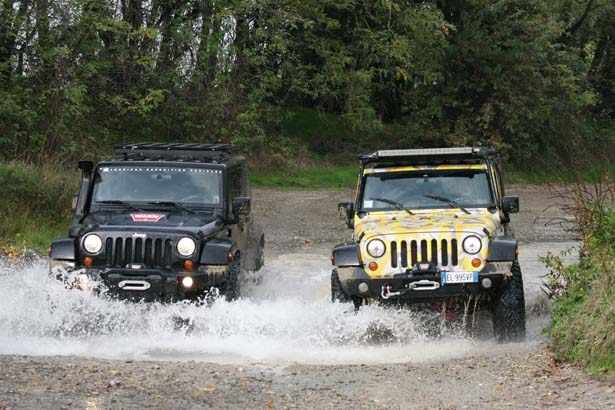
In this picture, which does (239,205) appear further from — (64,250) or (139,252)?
(64,250)

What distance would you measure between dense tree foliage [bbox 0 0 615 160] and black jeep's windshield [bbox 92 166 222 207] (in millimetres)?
11929

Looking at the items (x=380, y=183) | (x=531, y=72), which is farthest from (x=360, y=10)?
(x=380, y=183)

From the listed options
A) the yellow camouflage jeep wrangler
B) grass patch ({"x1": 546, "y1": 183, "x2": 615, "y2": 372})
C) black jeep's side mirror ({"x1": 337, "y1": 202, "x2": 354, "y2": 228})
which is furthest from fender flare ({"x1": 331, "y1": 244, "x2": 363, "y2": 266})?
grass patch ({"x1": 546, "y1": 183, "x2": 615, "y2": 372})

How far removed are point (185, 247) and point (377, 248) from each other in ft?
6.71

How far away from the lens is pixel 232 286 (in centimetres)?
1147

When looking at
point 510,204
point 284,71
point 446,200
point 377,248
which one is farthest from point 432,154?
point 284,71

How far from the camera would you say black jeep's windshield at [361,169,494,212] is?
11.8 m

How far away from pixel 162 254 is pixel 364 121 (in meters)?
24.5

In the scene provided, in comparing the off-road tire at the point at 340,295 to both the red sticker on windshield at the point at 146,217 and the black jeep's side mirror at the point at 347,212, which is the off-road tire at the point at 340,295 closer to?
the black jeep's side mirror at the point at 347,212

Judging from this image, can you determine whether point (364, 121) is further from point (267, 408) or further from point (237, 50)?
point (267, 408)

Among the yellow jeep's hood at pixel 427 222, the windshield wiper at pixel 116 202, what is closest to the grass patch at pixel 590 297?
the yellow jeep's hood at pixel 427 222

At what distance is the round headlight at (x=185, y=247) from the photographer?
11133 millimetres

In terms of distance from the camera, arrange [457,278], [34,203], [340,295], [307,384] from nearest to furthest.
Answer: [307,384]
[457,278]
[340,295]
[34,203]

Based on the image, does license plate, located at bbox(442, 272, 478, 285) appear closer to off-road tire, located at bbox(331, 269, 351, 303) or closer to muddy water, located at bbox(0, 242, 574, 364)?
muddy water, located at bbox(0, 242, 574, 364)
